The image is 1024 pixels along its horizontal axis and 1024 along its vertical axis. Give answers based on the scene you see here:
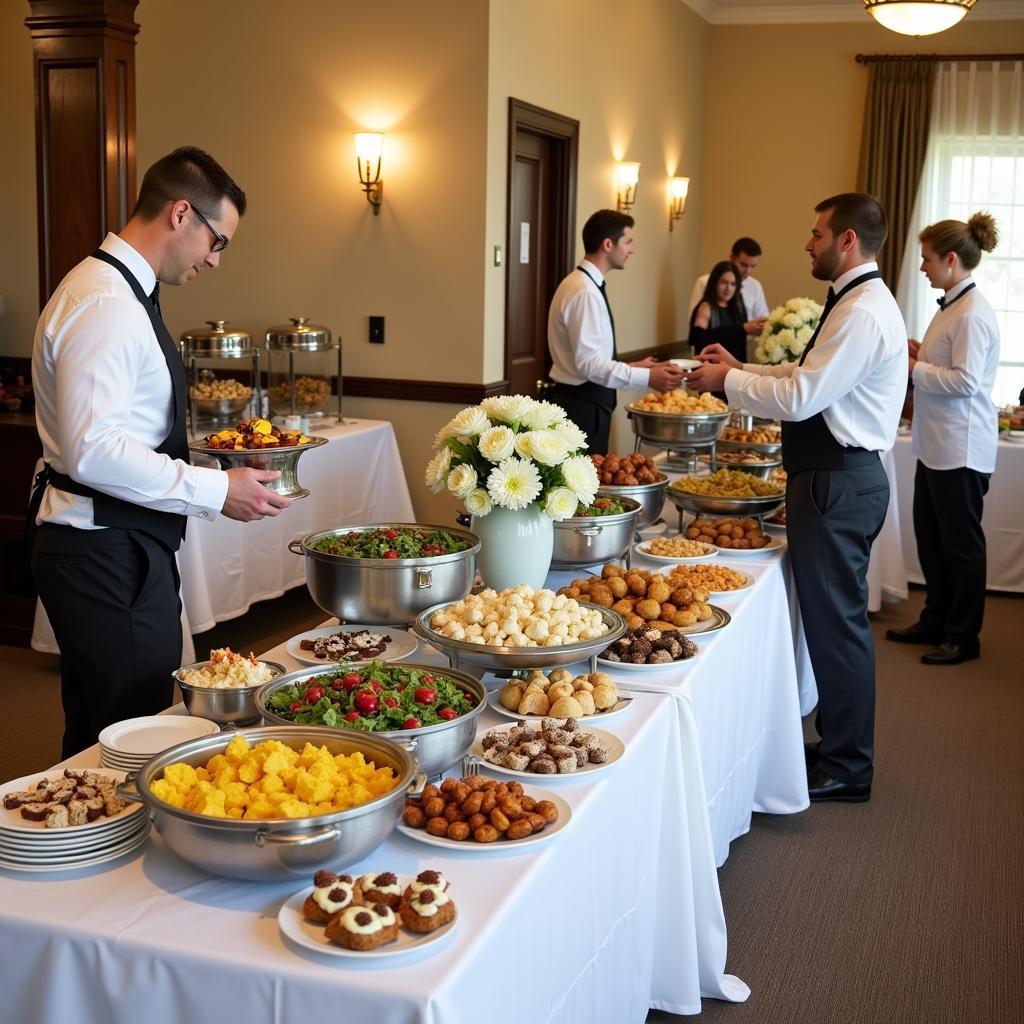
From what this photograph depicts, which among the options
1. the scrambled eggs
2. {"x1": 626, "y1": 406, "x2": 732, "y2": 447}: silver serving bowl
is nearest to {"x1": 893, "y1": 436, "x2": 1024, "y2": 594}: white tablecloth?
{"x1": 626, "y1": 406, "x2": 732, "y2": 447}: silver serving bowl

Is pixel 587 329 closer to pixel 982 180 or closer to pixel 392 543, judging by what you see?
pixel 392 543

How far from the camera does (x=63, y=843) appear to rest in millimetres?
1525

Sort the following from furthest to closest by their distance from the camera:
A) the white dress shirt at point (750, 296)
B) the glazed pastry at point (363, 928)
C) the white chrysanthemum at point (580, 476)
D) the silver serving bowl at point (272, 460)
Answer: the white dress shirt at point (750, 296) → the silver serving bowl at point (272, 460) → the white chrysanthemum at point (580, 476) → the glazed pastry at point (363, 928)

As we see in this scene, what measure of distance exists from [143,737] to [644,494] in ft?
6.07

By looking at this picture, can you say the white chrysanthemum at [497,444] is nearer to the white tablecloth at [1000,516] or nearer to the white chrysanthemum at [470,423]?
the white chrysanthemum at [470,423]

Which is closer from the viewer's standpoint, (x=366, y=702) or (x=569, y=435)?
(x=366, y=702)

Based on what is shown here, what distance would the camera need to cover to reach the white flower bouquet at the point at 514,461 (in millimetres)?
2547

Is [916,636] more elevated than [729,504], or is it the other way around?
[729,504]

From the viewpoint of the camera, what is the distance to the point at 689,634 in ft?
8.59

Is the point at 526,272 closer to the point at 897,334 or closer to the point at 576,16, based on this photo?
the point at 576,16

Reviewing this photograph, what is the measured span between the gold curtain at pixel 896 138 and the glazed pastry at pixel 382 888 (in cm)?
838

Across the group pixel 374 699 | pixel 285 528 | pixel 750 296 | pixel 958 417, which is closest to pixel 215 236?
pixel 374 699

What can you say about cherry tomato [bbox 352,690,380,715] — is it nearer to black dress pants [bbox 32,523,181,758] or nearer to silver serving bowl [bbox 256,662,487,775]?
silver serving bowl [bbox 256,662,487,775]

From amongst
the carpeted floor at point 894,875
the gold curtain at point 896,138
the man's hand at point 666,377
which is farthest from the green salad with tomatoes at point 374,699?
the gold curtain at point 896,138
